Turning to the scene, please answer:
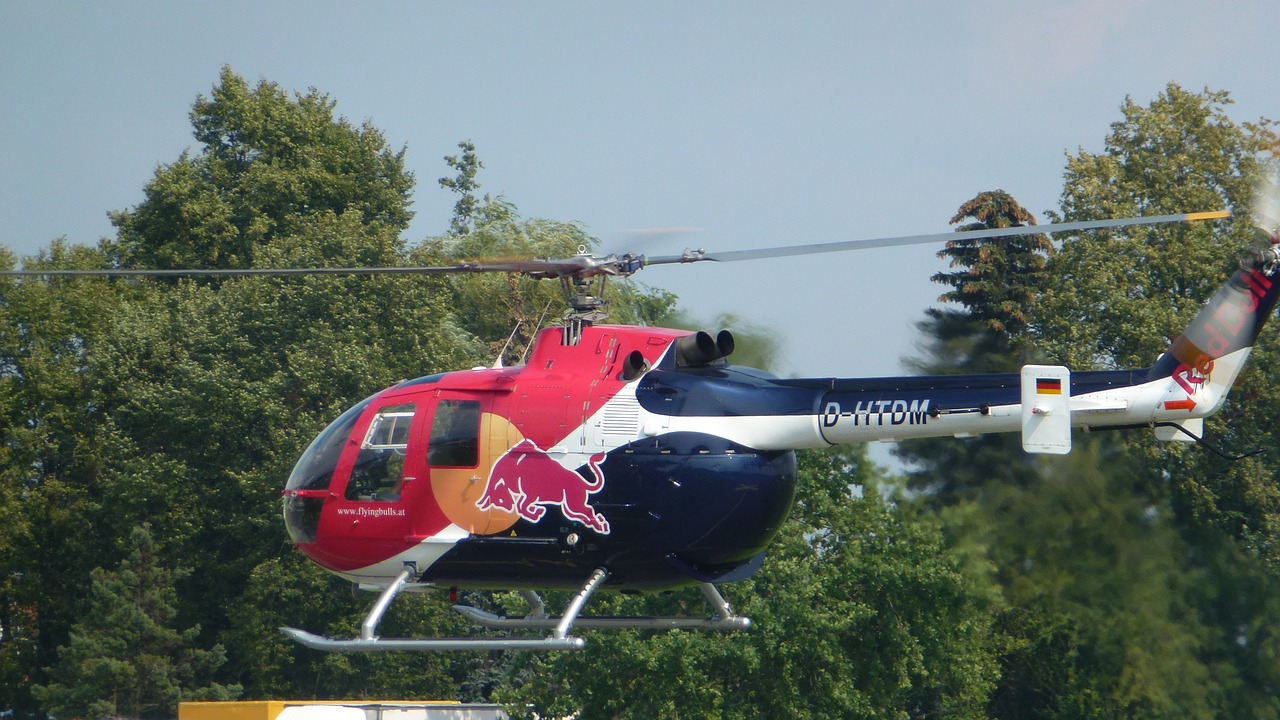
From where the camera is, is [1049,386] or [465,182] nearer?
[1049,386]

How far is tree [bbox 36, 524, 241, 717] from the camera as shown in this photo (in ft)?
120

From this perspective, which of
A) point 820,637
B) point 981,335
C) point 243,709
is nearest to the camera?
point 981,335

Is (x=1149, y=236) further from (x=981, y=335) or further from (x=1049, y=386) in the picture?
(x=1049, y=386)

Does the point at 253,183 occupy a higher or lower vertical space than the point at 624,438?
higher

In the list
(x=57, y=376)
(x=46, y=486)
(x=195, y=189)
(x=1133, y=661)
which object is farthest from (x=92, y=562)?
(x=1133, y=661)

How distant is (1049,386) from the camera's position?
483 inches

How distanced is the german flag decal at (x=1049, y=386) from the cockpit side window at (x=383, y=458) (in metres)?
6.03

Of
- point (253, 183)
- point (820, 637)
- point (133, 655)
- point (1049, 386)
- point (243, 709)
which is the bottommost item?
point (243, 709)

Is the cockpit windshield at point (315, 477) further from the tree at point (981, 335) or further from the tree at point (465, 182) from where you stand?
the tree at point (465, 182)

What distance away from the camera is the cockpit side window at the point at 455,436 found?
13.9m

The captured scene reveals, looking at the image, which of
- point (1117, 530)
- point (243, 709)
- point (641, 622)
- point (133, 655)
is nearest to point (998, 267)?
point (1117, 530)

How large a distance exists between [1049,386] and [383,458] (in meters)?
6.46

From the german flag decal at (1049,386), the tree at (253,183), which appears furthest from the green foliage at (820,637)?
the tree at (253,183)

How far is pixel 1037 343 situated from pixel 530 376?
19.4 meters
